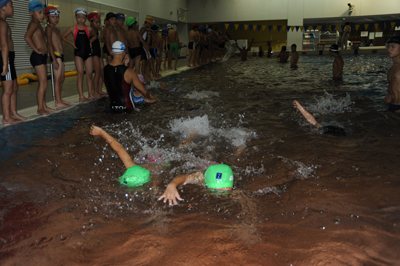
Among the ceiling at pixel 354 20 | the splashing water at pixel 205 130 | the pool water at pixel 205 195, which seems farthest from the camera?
the ceiling at pixel 354 20

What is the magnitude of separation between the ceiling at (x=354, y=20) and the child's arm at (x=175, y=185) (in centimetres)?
2531

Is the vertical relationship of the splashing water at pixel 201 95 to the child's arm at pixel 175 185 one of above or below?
above

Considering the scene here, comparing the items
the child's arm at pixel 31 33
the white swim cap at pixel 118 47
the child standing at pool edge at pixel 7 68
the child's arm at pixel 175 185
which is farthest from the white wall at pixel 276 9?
the child's arm at pixel 175 185

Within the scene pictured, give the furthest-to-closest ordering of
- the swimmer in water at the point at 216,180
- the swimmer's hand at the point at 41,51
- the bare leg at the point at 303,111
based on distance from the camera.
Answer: the swimmer's hand at the point at 41,51
the bare leg at the point at 303,111
the swimmer in water at the point at 216,180

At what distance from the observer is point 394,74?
5129 mm

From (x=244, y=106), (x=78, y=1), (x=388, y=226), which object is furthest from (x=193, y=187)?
(x=78, y=1)

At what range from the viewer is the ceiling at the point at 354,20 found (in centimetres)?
2419

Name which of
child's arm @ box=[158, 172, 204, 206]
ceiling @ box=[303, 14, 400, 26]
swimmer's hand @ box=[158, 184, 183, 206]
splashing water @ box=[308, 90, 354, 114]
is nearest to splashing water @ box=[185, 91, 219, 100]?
splashing water @ box=[308, 90, 354, 114]

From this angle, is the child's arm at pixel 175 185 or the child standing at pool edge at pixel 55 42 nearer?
the child's arm at pixel 175 185

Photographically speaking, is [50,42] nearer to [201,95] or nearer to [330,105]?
[201,95]

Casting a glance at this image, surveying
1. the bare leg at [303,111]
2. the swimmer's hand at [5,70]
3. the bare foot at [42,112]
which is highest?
the swimmer's hand at [5,70]

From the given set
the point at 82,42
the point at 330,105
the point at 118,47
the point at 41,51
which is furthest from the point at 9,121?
the point at 330,105

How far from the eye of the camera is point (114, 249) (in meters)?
2.08

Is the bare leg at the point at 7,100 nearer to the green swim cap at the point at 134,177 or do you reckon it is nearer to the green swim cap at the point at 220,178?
the green swim cap at the point at 134,177
